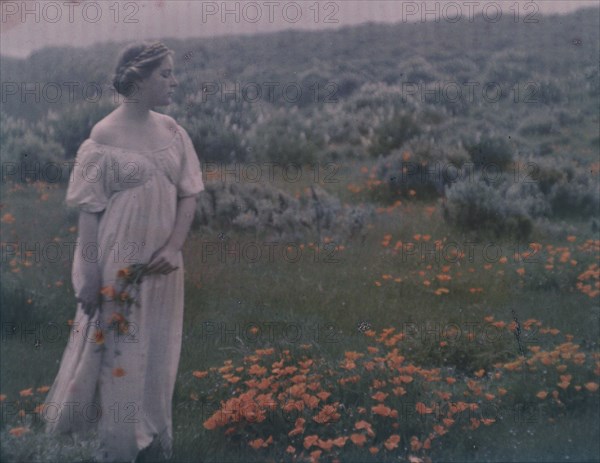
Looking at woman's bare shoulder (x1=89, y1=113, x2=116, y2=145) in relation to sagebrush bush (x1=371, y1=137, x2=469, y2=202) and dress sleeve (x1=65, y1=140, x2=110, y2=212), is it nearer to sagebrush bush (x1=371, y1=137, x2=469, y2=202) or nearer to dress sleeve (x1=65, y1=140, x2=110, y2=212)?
dress sleeve (x1=65, y1=140, x2=110, y2=212)

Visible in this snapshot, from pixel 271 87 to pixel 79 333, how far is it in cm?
317

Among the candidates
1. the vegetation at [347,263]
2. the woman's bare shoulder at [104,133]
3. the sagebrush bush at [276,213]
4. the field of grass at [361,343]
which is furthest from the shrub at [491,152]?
the woman's bare shoulder at [104,133]

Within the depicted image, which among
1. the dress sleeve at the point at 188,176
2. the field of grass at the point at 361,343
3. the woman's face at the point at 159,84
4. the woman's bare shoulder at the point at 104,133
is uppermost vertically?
the woman's face at the point at 159,84

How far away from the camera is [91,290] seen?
344 cm

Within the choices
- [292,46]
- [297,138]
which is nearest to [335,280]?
[297,138]

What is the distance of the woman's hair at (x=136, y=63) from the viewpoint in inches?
134

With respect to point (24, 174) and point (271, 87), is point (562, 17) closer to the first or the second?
point (271, 87)

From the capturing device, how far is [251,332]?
181 inches

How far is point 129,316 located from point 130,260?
285mm

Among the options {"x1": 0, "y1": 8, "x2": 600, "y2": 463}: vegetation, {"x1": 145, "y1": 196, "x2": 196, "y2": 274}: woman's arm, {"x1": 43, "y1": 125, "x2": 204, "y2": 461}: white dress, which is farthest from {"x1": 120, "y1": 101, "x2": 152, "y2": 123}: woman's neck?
{"x1": 0, "y1": 8, "x2": 600, "y2": 463}: vegetation

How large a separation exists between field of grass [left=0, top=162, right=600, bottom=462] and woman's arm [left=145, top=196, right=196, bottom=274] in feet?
2.93

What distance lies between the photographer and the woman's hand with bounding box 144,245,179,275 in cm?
349

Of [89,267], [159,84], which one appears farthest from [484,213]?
[89,267]

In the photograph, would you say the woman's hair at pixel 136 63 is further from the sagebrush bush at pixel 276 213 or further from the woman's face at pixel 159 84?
the sagebrush bush at pixel 276 213
